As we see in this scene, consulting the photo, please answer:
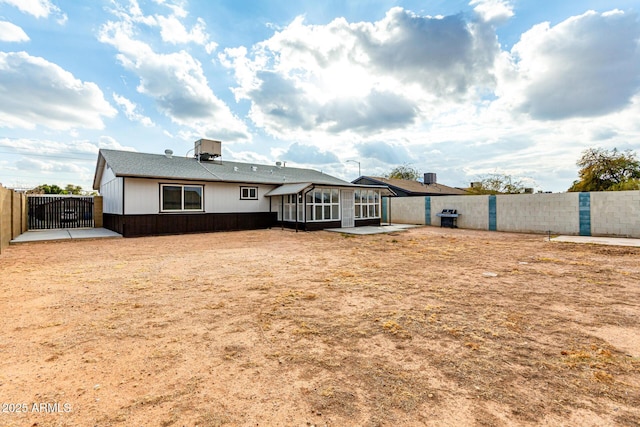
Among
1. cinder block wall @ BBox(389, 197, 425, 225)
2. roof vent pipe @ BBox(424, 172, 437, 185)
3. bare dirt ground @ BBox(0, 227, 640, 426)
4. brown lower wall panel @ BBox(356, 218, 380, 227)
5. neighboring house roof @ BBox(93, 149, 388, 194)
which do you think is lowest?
bare dirt ground @ BBox(0, 227, 640, 426)

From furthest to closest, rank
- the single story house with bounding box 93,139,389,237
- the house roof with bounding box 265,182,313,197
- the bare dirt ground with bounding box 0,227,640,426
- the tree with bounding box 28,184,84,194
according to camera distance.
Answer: the tree with bounding box 28,184,84,194
the house roof with bounding box 265,182,313,197
the single story house with bounding box 93,139,389,237
the bare dirt ground with bounding box 0,227,640,426

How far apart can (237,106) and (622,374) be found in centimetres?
1794

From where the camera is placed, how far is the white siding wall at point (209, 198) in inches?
496

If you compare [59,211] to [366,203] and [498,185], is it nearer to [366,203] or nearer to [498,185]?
[366,203]

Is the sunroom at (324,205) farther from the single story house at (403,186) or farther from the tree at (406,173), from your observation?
the tree at (406,173)

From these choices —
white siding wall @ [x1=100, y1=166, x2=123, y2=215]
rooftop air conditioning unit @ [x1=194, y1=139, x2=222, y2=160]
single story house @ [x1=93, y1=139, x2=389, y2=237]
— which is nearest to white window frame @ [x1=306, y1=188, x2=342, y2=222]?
single story house @ [x1=93, y1=139, x2=389, y2=237]

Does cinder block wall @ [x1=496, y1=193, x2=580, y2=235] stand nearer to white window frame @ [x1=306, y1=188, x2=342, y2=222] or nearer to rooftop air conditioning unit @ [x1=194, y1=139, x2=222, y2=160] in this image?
white window frame @ [x1=306, y1=188, x2=342, y2=222]

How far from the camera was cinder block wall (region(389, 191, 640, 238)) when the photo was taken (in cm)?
1171

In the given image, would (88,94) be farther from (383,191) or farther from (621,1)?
(621,1)

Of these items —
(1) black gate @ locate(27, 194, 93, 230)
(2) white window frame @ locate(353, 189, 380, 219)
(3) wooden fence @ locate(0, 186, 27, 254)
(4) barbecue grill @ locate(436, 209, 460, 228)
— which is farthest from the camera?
(4) barbecue grill @ locate(436, 209, 460, 228)

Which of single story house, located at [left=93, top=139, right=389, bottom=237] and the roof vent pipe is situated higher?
the roof vent pipe

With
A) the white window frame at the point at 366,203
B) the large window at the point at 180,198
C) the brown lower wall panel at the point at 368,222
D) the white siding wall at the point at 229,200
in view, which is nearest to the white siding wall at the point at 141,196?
the large window at the point at 180,198

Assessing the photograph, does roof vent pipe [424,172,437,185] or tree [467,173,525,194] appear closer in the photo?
tree [467,173,525,194]

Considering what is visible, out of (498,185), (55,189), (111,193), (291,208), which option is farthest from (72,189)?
(498,185)
